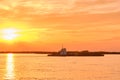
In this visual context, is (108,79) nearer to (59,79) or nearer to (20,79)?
(59,79)

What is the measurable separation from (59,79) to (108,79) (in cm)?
971

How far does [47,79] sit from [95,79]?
955 centimetres

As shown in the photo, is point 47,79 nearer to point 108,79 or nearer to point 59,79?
point 59,79

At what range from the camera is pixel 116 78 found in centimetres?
6469

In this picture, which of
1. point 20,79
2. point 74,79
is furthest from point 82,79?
point 20,79

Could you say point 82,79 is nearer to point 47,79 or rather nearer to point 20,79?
point 47,79

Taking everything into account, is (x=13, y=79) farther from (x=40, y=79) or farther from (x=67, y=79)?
(x=67, y=79)

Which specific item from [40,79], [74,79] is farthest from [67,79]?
[40,79]

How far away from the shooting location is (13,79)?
64500 millimetres

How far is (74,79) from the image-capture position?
6334 centimetres

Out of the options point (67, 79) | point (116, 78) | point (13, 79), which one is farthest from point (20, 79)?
point (116, 78)

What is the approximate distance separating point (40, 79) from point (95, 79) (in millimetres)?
10869

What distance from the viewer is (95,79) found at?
62.7m

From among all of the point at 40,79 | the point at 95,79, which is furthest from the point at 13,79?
the point at 95,79
